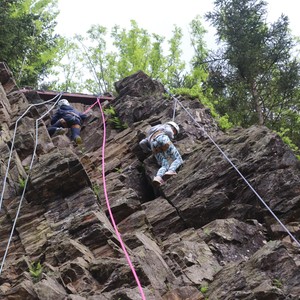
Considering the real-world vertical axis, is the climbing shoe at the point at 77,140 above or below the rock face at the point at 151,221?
above

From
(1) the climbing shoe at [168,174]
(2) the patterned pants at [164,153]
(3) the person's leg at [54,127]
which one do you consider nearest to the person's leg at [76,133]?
(3) the person's leg at [54,127]

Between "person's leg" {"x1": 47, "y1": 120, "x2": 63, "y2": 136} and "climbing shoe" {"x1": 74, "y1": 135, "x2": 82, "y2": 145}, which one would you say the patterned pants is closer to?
"climbing shoe" {"x1": 74, "y1": 135, "x2": 82, "y2": 145}

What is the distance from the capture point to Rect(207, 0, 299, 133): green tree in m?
19.3

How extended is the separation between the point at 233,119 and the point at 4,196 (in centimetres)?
1101

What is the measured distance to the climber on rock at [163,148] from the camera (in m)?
11.1

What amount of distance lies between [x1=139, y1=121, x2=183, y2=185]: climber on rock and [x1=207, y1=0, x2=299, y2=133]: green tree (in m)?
6.72

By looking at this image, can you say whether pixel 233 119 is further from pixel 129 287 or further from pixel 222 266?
pixel 129 287

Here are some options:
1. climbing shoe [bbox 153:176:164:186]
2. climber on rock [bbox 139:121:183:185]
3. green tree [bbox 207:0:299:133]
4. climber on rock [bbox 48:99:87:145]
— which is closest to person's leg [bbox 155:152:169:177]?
climber on rock [bbox 139:121:183:185]

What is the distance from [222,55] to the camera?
20.9 metres

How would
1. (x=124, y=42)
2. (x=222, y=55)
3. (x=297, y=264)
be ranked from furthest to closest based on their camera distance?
(x=124, y=42) < (x=222, y=55) < (x=297, y=264)

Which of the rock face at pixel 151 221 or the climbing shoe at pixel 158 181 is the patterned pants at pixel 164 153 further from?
the climbing shoe at pixel 158 181

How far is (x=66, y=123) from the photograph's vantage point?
15.1 meters

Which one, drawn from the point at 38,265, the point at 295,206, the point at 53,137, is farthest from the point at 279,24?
the point at 38,265

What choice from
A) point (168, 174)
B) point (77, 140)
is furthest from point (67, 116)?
point (168, 174)
